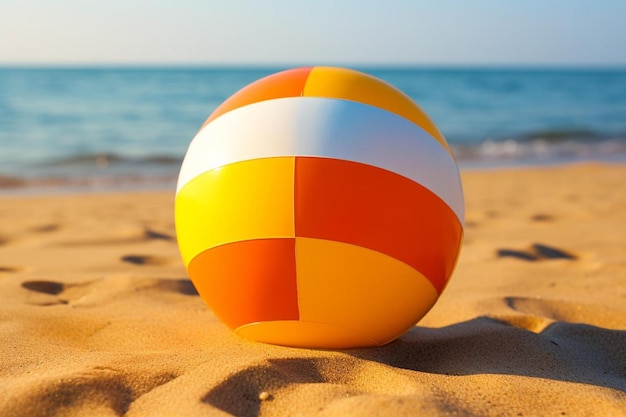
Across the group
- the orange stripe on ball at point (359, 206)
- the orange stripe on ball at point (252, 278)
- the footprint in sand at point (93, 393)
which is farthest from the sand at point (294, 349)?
the orange stripe on ball at point (359, 206)

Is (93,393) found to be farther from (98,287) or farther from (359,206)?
(98,287)

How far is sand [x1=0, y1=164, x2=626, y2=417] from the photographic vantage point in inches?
88.5

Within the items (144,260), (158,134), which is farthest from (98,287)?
(158,134)

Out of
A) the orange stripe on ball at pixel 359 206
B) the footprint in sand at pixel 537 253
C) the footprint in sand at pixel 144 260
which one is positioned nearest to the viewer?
the orange stripe on ball at pixel 359 206

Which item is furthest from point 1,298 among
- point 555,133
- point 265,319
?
point 555,133

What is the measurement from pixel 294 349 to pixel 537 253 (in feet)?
9.30

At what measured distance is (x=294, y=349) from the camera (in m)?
2.74

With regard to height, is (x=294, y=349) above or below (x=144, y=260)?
above

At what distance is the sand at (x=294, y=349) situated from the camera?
7.38ft

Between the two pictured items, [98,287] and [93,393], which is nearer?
[93,393]

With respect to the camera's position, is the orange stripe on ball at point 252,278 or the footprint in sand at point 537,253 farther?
the footprint in sand at point 537,253

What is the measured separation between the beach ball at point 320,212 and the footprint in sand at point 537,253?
2311 mm

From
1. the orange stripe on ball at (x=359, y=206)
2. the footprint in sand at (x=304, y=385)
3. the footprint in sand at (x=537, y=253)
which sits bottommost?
the footprint in sand at (x=537, y=253)

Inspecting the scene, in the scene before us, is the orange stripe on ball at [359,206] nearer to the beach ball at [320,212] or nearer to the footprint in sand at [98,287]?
the beach ball at [320,212]
